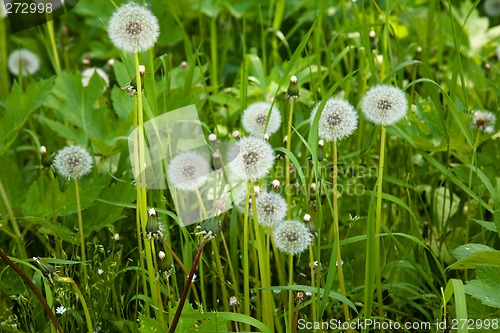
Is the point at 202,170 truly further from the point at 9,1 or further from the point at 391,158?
the point at 9,1

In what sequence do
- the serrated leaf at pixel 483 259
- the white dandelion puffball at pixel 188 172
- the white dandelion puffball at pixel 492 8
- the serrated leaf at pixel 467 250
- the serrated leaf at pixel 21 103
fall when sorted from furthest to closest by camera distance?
1. the white dandelion puffball at pixel 492 8
2. the serrated leaf at pixel 21 103
3. the white dandelion puffball at pixel 188 172
4. the serrated leaf at pixel 467 250
5. the serrated leaf at pixel 483 259

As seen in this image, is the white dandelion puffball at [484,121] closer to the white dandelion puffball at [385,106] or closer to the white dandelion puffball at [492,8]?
the white dandelion puffball at [385,106]

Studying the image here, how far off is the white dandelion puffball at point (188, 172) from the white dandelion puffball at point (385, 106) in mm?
353

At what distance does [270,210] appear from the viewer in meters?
1.41

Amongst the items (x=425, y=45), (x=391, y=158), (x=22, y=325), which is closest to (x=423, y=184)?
(x=391, y=158)

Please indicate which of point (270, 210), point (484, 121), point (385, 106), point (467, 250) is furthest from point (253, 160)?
point (484, 121)

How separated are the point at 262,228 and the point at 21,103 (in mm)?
723

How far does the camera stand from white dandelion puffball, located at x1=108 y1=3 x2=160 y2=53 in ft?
4.28

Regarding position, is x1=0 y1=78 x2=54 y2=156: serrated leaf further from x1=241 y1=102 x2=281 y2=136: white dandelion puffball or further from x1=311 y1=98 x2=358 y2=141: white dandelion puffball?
x1=311 y1=98 x2=358 y2=141: white dandelion puffball

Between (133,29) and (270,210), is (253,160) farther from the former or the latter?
(133,29)

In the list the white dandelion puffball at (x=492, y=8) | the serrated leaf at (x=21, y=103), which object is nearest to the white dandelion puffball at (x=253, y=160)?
the serrated leaf at (x=21, y=103)

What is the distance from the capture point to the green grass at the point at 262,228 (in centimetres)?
136

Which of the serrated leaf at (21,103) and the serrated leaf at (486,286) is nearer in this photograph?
the serrated leaf at (486,286)

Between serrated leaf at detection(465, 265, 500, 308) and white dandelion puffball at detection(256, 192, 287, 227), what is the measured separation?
374 millimetres
